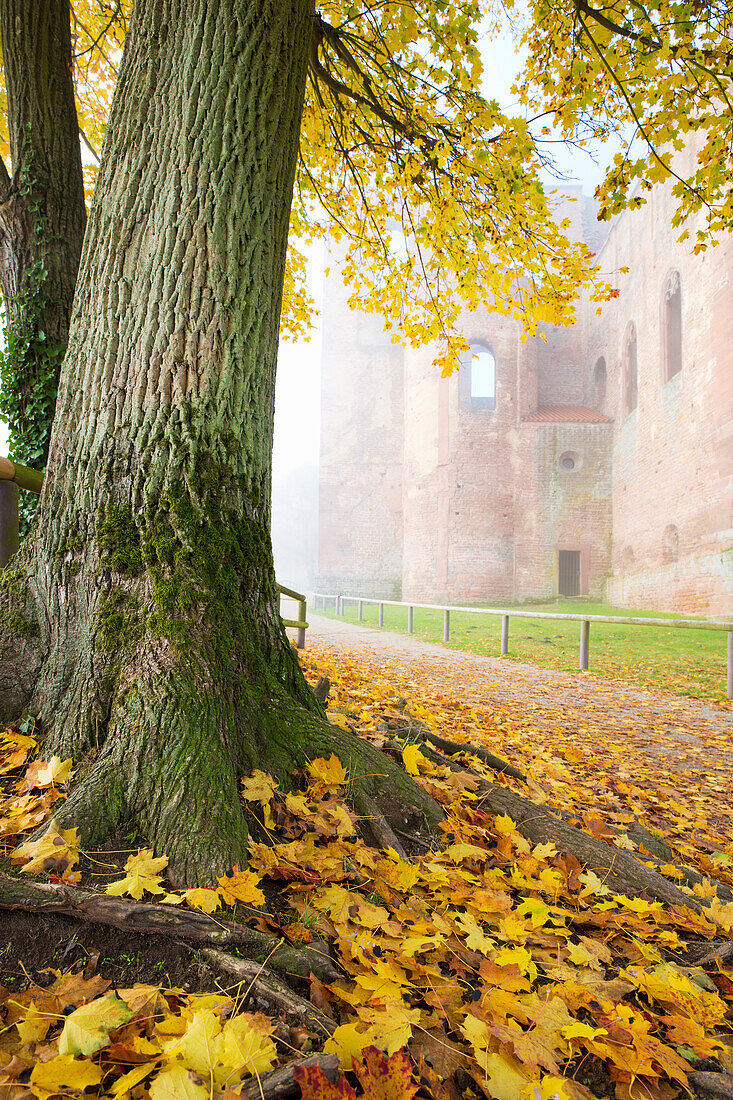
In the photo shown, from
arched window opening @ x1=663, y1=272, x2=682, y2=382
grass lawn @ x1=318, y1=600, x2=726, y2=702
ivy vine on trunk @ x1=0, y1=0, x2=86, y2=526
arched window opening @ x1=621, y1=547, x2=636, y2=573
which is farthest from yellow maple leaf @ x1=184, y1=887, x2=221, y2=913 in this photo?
arched window opening @ x1=621, y1=547, x2=636, y2=573

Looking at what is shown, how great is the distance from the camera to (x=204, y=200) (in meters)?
2.13

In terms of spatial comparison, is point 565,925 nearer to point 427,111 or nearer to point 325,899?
point 325,899

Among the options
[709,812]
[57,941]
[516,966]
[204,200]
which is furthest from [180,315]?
[709,812]

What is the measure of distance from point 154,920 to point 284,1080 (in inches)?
18.0

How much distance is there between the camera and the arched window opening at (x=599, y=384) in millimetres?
23250

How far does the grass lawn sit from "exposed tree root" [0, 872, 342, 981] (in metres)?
6.34

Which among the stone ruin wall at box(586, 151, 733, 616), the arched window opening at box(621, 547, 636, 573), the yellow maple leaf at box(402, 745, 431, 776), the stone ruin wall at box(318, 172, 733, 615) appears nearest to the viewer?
the yellow maple leaf at box(402, 745, 431, 776)

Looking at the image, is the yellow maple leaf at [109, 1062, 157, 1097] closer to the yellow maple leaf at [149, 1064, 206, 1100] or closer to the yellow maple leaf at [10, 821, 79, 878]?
the yellow maple leaf at [149, 1064, 206, 1100]

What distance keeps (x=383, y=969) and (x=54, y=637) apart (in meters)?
1.44

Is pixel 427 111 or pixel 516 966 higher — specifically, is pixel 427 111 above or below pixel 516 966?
above

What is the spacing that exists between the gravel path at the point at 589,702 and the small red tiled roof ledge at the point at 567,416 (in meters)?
15.4

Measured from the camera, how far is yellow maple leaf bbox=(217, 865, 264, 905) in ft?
4.72

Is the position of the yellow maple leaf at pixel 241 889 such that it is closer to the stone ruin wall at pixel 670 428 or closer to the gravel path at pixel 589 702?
the gravel path at pixel 589 702

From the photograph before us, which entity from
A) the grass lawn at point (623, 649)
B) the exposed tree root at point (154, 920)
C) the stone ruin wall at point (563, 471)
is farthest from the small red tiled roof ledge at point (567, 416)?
the exposed tree root at point (154, 920)
